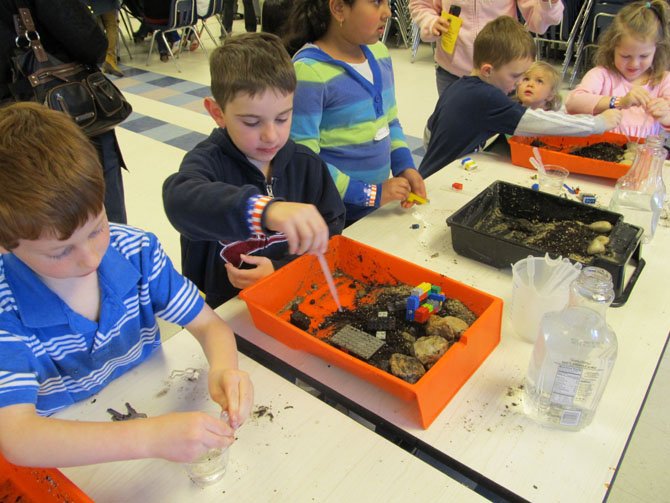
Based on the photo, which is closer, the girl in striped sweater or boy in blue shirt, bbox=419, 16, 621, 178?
the girl in striped sweater

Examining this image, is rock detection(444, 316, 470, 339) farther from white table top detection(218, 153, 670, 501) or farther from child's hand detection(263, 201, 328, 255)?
child's hand detection(263, 201, 328, 255)

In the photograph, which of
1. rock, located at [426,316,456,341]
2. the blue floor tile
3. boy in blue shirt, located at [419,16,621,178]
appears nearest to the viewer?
rock, located at [426,316,456,341]

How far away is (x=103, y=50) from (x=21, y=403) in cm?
135

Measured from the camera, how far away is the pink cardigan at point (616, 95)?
184 cm

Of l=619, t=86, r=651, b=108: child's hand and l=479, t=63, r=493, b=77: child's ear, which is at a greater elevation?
l=479, t=63, r=493, b=77: child's ear

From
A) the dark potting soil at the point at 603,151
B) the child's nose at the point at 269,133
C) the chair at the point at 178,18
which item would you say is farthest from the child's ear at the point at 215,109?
the chair at the point at 178,18

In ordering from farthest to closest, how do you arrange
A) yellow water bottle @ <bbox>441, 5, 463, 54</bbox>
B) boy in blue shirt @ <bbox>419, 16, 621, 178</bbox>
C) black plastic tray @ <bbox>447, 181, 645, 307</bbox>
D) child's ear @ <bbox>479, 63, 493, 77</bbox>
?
yellow water bottle @ <bbox>441, 5, 463, 54</bbox> < child's ear @ <bbox>479, 63, 493, 77</bbox> < boy in blue shirt @ <bbox>419, 16, 621, 178</bbox> < black plastic tray @ <bbox>447, 181, 645, 307</bbox>

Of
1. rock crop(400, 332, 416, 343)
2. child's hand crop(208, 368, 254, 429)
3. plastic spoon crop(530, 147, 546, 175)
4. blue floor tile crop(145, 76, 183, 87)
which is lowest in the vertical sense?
blue floor tile crop(145, 76, 183, 87)

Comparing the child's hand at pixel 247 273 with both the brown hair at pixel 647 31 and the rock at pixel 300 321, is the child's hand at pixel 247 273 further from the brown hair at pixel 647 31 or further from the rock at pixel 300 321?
the brown hair at pixel 647 31

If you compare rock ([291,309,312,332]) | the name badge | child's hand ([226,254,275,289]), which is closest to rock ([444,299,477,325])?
rock ([291,309,312,332])

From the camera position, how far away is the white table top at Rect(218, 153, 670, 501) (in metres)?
0.70

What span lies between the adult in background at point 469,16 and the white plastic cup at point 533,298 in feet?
4.86

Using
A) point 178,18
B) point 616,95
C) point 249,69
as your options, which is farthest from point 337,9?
point 178,18

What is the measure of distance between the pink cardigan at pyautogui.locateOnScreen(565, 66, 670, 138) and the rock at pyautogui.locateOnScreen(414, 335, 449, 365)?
132cm
